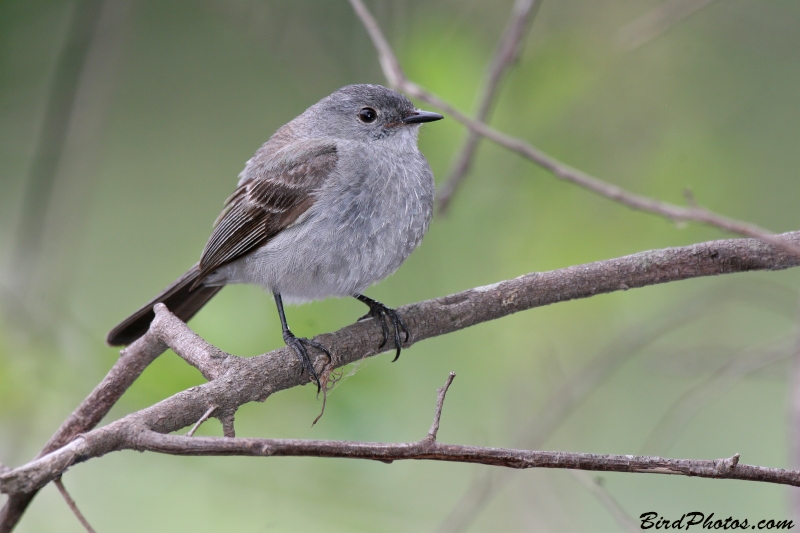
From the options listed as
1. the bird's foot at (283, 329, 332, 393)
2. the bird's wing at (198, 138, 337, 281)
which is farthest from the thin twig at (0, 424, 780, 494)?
the bird's wing at (198, 138, 337, 281)

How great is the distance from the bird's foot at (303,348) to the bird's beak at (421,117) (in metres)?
1.37

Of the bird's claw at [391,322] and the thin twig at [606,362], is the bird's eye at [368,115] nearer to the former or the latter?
the bird's claw at [391,322]

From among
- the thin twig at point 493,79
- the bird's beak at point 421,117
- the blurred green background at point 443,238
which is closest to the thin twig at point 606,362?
the blurred green background at point 443,238

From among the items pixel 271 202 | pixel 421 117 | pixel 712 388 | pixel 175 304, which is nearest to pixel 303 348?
pixel 271 202

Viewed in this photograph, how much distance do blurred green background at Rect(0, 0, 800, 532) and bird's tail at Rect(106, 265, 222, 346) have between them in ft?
0.44

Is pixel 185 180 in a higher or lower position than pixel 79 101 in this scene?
lower

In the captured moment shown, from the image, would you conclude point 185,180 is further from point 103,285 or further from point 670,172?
point 670,172

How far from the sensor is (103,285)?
17.5 ft

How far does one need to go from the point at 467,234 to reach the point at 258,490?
5.79 ft

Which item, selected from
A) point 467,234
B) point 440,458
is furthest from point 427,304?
point 440,458

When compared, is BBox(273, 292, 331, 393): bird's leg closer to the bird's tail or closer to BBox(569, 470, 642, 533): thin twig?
the bird's tail

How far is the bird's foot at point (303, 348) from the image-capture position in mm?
3090

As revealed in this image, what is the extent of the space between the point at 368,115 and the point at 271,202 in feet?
2.60

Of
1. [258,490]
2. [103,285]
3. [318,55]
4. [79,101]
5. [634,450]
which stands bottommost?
[634,450]
